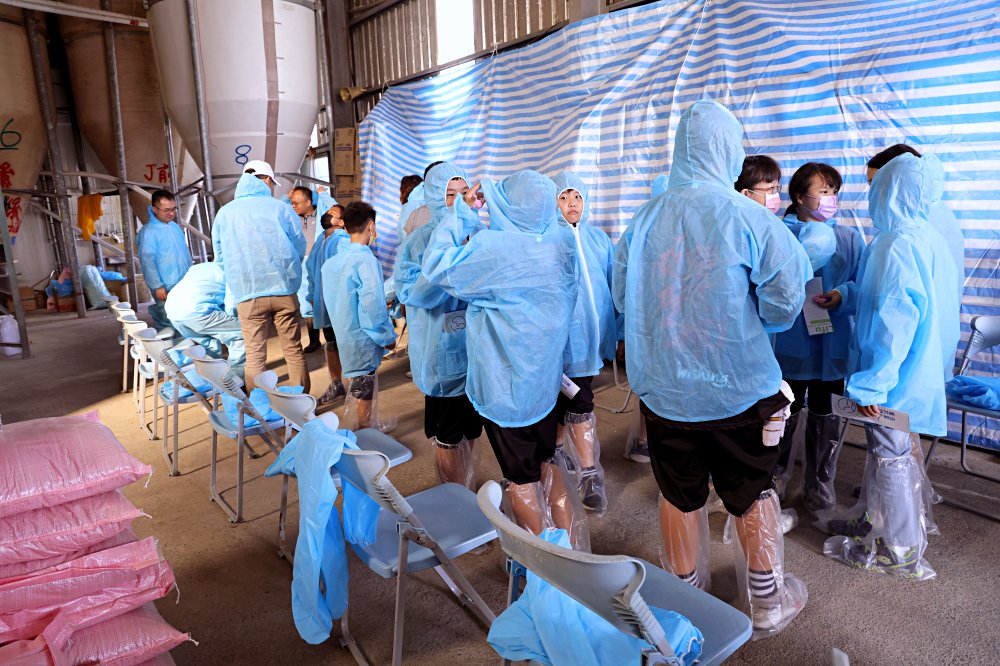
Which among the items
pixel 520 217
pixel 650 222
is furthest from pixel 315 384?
pixel 650 222

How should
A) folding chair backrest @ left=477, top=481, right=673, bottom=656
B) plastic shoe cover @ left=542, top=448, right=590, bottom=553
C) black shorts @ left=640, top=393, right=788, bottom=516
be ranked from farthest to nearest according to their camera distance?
plastic shoe cover @ left=542, top=448, right=590, bottom=553 → black shorts @ left=640, top=393, right=788, bottom=516 → folding chair backrest @ left=477, top=481, right=673, bottom=656

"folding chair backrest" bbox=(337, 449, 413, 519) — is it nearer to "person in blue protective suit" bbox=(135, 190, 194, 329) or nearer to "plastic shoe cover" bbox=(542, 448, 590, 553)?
"plastic shoe cover" bbox=(542, 448, 590, 553)

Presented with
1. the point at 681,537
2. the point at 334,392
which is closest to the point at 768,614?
the point at 681,537

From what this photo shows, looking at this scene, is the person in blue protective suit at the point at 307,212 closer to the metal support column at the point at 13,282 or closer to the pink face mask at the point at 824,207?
the metal support column at the point at 13,282

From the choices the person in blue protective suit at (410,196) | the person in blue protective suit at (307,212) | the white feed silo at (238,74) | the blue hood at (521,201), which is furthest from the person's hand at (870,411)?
the white feed silo at (238,74)

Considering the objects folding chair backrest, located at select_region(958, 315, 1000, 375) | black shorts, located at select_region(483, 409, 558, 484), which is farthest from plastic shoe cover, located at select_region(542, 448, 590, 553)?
folding chair backrest, located at select_region(958, 315, 1000, 375)

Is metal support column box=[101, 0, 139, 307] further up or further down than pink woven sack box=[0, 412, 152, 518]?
further up

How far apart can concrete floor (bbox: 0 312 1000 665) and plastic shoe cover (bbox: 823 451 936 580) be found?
0.06 m

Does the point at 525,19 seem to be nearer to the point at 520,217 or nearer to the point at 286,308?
the point at 286,308

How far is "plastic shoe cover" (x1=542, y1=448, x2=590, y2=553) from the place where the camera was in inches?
95.3

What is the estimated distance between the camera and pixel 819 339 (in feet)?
8.77

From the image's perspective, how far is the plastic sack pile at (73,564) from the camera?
4.92ft

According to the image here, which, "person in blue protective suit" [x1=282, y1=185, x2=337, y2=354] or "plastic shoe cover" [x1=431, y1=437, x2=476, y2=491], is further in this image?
"person in blue protective suit" [x1=282, y1=185, x2=337, y2=354]

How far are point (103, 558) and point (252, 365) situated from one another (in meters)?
2.75
